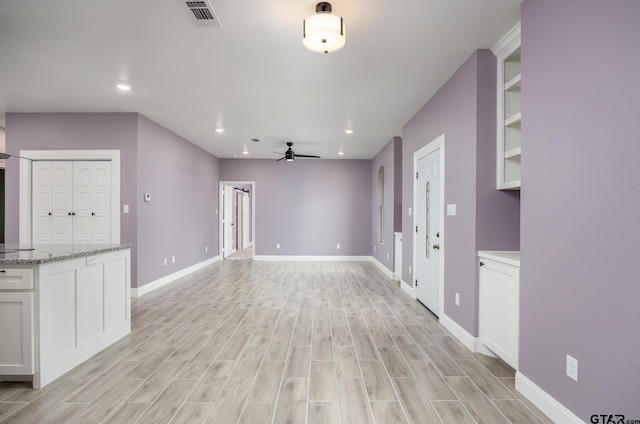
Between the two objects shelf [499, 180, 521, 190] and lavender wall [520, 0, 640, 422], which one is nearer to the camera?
lavender wall [520, 0, 640, 422]

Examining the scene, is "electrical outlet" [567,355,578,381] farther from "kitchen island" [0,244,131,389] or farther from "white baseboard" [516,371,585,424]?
"kitchen island" [0,244,131,389]

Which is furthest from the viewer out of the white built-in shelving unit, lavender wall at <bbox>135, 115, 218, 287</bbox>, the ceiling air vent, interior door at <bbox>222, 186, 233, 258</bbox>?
interior door at <bbox>222, 186, 233, 258</bbox>

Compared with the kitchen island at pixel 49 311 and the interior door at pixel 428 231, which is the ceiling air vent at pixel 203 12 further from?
the interior door at pixel 428 231

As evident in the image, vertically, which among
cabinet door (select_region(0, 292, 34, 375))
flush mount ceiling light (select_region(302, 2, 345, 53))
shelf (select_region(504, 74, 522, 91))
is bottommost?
cabinet door (select_region(0, 292, 34, 375))

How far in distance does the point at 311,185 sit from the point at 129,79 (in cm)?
551

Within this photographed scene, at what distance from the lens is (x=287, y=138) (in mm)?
6363

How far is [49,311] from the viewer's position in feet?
7.58

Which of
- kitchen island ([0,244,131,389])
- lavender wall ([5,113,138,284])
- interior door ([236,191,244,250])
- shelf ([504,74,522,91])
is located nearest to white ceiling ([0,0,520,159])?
lavender wall ([5,113,138,284])

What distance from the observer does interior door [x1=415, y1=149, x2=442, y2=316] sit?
12.8 feet

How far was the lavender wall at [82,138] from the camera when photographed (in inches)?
189

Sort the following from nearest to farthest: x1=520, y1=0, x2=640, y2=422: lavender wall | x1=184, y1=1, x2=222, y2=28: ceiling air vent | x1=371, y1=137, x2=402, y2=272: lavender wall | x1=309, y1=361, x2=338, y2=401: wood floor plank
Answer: x1=520, y1=0, x2=640, y2=422: lavender wall < x1=309, y1=361, x2=338, y2=401: wood floor plank < x1=184, y1=1, x2=222, y2=28: ceiling air vent < x1=371, y1=137, x2=402, y2=272: lavender wall

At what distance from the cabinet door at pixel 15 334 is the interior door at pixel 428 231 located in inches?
150

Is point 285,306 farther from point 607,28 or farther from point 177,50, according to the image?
point 607,28

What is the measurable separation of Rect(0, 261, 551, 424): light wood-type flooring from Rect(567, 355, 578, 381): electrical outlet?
0.37 meters
